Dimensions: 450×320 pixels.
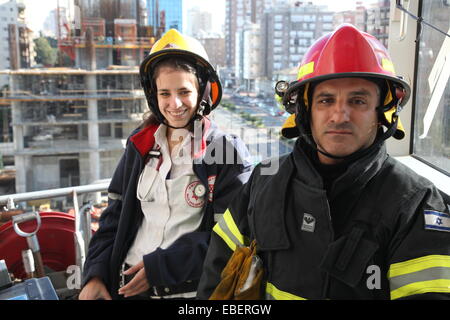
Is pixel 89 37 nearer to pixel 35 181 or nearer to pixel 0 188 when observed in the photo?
pixel 0 188

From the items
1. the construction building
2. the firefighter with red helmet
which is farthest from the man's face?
the construction building

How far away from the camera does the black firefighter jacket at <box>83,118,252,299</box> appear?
137cm

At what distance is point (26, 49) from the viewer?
8648 mm

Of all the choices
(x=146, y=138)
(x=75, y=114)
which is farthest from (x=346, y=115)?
(x=75, y=114)

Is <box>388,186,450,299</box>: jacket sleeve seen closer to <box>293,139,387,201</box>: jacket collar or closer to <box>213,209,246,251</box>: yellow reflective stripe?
<box>293,139,387,201</box>: jacket collar

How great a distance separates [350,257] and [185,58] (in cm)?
93

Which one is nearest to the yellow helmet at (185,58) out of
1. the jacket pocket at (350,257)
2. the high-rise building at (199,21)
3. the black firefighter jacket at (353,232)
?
the black firefighter jacket at (353,232)

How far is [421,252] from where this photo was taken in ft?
2.75

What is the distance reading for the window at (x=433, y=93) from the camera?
5.58 feet

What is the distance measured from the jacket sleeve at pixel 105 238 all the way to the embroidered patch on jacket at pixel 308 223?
31.4 inches

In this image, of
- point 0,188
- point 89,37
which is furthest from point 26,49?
point 0,188

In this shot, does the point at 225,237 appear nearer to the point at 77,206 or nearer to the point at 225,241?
the point at 225,241

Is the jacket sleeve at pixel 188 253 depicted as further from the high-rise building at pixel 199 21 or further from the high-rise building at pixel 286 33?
the high-rise building at pixel 286 33
